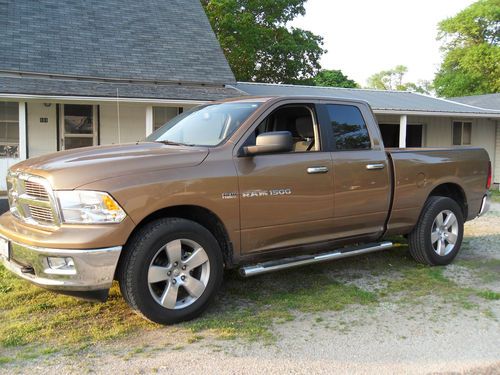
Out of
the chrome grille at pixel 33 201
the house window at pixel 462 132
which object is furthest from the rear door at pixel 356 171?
the house window at pixel 462 132

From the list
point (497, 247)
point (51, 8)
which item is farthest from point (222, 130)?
point (51, 8)

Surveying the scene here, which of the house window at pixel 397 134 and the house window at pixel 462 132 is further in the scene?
the house window at pixel 462 132

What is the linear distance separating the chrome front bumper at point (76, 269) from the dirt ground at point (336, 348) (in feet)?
1.58

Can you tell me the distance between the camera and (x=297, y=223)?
15.8ft

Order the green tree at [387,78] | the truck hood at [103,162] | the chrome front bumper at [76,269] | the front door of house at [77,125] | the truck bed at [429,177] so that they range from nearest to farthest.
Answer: the chrome front bumper at [76,269]
the truck hood at [103,162]
the truck bed at [429,177]
the front door of house at [77,125]
the green tree at [387,78]

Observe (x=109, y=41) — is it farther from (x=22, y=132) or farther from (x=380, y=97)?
(x=380, y=97)

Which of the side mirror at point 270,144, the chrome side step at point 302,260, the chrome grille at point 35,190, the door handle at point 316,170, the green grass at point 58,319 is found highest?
the side mirror at point 270,144

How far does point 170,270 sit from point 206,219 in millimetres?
584

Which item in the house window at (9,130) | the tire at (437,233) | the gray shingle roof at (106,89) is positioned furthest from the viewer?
the house window at (9,130)

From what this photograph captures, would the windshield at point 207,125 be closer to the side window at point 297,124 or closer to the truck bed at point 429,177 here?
the side window at point 297,124

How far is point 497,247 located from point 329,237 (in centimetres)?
365

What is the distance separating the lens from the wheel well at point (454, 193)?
252 inches

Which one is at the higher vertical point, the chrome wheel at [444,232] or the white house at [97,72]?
the white house at [97,72]

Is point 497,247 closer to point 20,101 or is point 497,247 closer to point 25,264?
point 25,264
